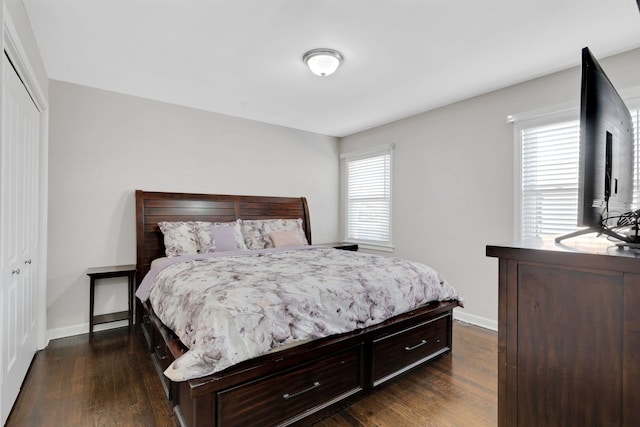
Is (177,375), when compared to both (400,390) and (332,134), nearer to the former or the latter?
(400,390)

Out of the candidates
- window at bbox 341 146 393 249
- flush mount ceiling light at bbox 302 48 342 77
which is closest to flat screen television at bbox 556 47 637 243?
flush mount ceiling light at bbox 302 48 342 77

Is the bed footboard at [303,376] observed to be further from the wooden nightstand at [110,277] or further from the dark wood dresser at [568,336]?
the dark wood dresser at [568,336]

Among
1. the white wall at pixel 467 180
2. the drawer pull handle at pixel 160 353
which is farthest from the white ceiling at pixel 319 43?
the drawer pull handle at pixel 160 353

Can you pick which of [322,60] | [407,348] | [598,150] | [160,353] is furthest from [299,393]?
[322,60]

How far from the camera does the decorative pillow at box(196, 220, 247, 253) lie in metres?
3.45

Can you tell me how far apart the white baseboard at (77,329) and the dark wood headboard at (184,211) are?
52 cm

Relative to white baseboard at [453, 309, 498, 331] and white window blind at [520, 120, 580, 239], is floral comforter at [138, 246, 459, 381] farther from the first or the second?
white window blind at [520, 120, 580, 239]

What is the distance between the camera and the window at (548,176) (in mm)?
2855

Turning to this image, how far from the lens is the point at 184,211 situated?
377 centimetres

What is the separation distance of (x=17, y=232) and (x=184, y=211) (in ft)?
5.64

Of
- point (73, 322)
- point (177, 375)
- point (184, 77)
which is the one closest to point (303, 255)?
point (177, 375)

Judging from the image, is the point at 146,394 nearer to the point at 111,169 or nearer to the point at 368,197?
the point at 111,169

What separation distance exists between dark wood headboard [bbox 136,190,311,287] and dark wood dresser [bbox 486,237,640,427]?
136 inches

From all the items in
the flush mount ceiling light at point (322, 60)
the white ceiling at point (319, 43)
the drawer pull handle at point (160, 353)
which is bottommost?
the drawer pull handle at point (160, 353)
